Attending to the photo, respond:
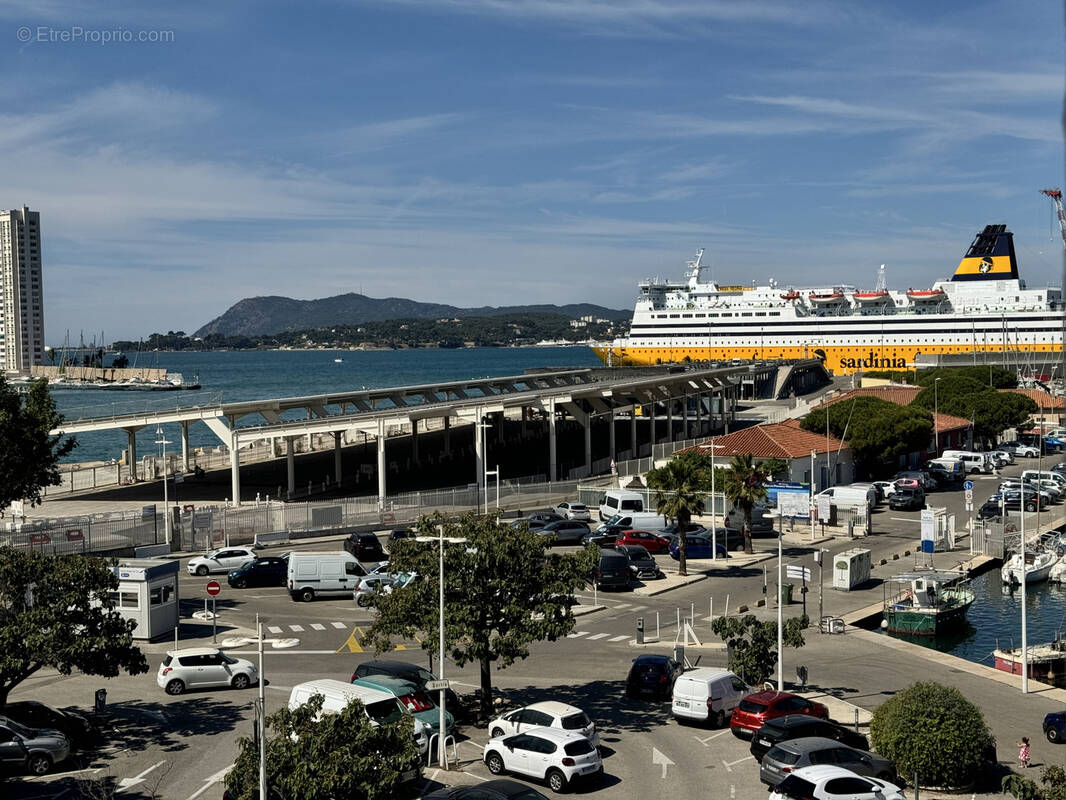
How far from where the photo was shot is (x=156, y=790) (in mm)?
16203

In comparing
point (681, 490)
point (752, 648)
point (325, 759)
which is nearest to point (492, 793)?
point (325, 759)

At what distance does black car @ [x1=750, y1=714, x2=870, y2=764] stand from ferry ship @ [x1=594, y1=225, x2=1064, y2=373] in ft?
417

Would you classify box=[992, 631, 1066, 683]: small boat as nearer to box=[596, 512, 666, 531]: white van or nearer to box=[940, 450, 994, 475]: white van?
box=[596, 512, 666, 531]: white van

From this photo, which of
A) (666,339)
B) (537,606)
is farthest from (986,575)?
(666,339)

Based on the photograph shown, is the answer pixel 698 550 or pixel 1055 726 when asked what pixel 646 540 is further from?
pixel 1055 726

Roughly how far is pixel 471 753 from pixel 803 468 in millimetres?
37598

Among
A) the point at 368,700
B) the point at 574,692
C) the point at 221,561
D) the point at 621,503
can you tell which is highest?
the point at 368,700

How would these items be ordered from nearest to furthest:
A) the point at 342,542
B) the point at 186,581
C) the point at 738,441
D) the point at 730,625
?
1. the point at 730,625
2. the point at 186,581
3. the point at 342,542
4. the point at 738,441

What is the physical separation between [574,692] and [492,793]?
26.7 ft

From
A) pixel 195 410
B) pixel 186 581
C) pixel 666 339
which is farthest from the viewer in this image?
pixel 666 339

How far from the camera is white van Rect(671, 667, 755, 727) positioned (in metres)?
19.7

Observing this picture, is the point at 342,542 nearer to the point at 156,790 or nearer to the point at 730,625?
the point at 730,625

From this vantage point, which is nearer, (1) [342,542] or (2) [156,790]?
(2) [156,790]

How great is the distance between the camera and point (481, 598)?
64.3 feet
